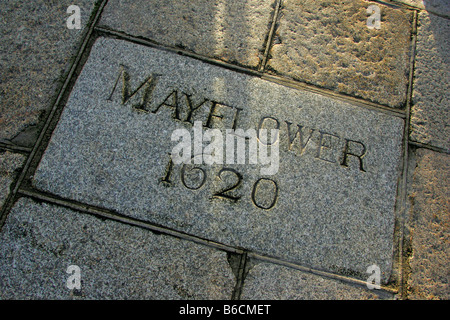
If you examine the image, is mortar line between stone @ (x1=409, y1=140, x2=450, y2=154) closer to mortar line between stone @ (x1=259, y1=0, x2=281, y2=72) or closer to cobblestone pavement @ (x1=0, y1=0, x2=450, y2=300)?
cobblestone pavement @ (x1=0, y1=0, x2=450, y2=300)

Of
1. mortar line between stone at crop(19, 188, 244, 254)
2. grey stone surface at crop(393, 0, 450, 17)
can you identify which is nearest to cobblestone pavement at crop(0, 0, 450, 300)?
mortar line between stone at crop(19, 188, 244, 254)

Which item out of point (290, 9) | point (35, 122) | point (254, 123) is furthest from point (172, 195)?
point (290, 9)

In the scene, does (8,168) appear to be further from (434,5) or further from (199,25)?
(434,5)

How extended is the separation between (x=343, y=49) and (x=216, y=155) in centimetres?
118

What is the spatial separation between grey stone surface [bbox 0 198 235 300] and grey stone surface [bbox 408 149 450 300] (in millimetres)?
1070

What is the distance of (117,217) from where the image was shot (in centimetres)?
157

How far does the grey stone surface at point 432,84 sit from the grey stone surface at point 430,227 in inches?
5.6

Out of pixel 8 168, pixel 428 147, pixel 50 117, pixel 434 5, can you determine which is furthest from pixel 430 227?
pixel 8 168

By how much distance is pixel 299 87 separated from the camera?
1.89m

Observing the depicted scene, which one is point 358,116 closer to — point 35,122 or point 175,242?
point 175,242

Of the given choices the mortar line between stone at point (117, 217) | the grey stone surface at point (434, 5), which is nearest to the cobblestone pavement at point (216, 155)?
the mortar line between stone at point (117, 217)

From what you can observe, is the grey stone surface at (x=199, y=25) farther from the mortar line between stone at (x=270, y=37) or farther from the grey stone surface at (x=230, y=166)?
the grey stone surface at (x=230, y=166)
